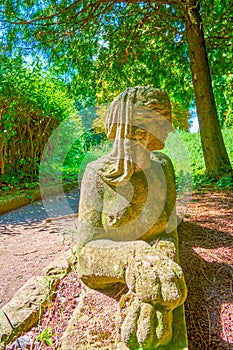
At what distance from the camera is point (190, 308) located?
5.63 feet

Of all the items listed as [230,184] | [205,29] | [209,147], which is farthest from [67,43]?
[230,184]

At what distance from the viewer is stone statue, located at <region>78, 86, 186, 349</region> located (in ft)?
4.00

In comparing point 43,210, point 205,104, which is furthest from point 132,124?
point 205,104

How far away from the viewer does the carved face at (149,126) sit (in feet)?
5.04

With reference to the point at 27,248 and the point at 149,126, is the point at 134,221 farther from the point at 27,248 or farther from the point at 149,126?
A: the point at 27,248

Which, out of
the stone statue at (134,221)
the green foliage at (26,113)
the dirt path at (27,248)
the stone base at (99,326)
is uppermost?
the green foliage at (26,113)

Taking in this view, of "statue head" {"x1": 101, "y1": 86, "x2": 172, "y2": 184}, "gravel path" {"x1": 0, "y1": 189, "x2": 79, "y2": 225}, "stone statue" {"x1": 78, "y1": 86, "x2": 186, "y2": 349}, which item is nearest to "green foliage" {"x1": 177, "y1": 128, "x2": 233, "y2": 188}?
"gravel path" {"x1": 0, "y1": 189, "x2": 79, "y2": 225}

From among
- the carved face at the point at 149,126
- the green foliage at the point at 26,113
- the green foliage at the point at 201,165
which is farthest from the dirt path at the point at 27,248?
the green foliage at the point at 26,113

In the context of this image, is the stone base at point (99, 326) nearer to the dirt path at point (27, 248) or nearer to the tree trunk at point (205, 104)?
the dirt path at point (27, 248)

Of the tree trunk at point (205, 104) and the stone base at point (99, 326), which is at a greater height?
the tree trunk at point (205, 104)

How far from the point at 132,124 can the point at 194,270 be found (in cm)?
121

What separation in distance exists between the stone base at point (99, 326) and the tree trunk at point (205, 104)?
17.7 ft

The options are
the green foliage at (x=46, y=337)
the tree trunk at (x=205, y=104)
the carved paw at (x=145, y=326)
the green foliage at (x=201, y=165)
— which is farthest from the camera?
the tree trunk at (x=205, y=104)

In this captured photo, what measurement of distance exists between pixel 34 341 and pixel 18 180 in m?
6.68
